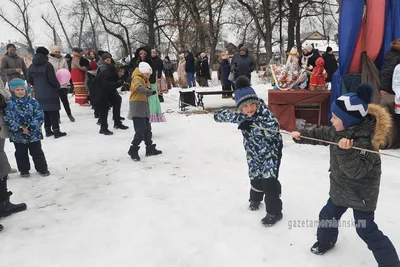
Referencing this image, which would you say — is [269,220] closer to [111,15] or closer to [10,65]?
[10,65]

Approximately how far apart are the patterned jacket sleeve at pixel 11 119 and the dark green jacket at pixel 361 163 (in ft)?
12.6

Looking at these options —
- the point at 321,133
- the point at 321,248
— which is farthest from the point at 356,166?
the point at 321,248

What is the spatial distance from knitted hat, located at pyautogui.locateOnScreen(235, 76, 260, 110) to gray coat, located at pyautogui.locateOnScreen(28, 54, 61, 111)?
4.81m

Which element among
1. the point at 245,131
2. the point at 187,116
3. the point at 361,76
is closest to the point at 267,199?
the point at 245,131

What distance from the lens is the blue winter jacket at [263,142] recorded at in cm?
319

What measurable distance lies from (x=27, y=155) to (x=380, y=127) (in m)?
4.45

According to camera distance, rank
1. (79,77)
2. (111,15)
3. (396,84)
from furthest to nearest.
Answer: (111,15)
(79,77)
(396,84)

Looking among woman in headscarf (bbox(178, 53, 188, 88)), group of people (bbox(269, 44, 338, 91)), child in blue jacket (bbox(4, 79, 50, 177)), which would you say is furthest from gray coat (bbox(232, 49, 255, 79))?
child in blue jacket (bbox(4, 79, 50, 177))

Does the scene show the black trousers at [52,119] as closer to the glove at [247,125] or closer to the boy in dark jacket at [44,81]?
the boy in dark jacket at [44,81]

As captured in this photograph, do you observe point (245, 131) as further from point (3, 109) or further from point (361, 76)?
point (361, 76)

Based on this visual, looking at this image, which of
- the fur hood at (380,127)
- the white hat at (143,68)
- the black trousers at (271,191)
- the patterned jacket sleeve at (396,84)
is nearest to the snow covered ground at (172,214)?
the black trousers at (271,191)

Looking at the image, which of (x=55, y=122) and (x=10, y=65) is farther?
(x=10, y=65)

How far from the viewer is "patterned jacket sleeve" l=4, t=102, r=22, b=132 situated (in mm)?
4398

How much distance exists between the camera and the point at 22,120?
4.53 metres
